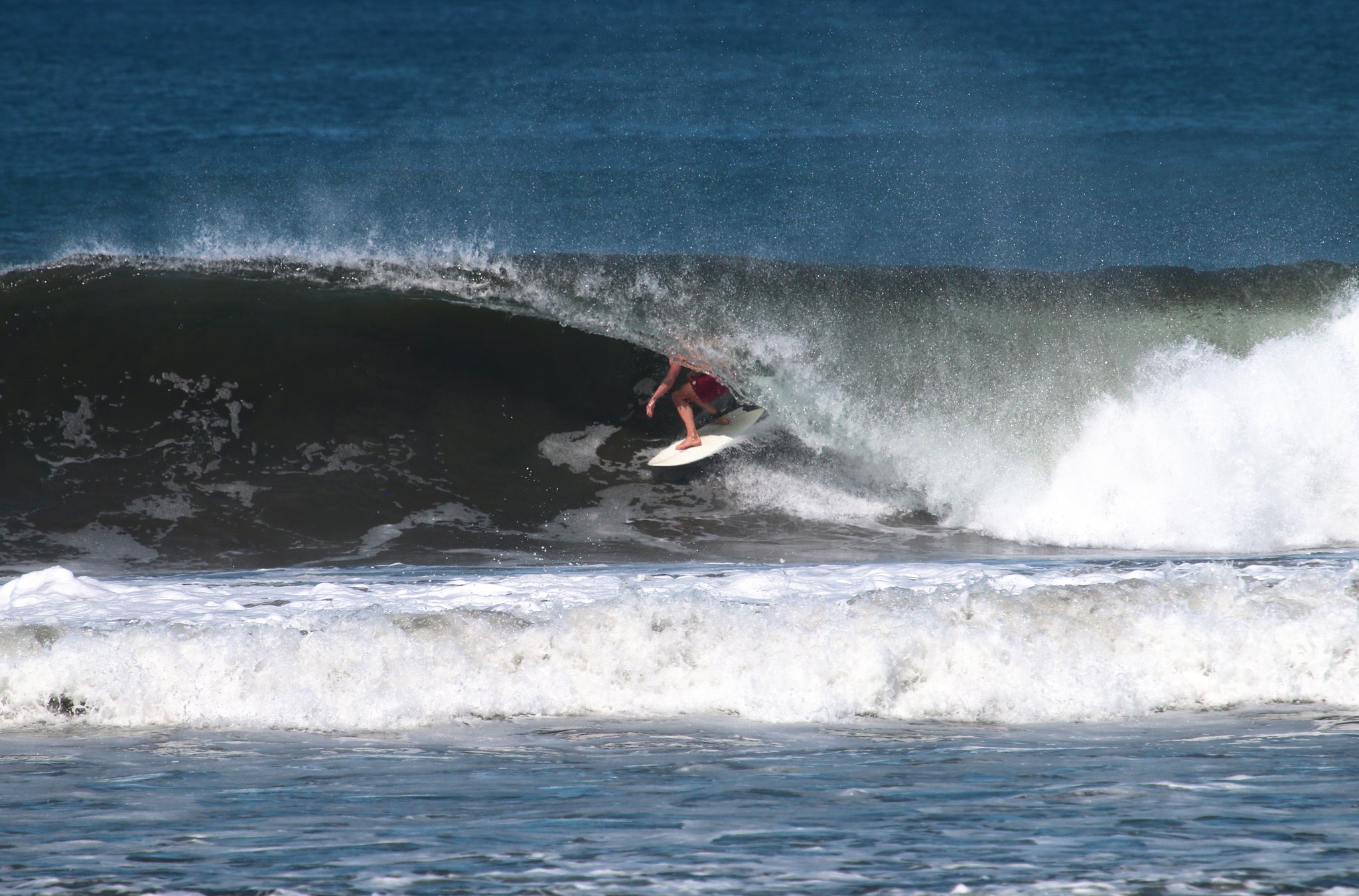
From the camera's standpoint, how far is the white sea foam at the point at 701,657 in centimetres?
502

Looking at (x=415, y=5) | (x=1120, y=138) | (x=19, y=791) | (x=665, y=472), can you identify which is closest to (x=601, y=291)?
(x=665, y=472)

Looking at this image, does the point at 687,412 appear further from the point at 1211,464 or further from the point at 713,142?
the point at 713,142

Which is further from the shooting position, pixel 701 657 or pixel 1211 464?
pixel 1211 464

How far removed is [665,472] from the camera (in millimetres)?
8523

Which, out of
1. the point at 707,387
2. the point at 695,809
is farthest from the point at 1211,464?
the point at 695,809

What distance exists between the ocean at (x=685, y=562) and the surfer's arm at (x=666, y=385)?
0.13 meters

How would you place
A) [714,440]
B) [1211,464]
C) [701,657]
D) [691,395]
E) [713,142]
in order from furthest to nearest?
1. [713,142]
2. [691,395]
3. [714,440]
4. [1211,464]
5. [701,657]

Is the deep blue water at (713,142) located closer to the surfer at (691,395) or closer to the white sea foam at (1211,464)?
the surfer at (691,395)

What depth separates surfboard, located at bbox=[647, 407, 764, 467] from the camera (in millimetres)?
8594

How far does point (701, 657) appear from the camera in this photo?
523 centimetres

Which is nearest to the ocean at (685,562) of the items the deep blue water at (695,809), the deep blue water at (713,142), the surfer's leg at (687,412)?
the deep blue water at (695,809)

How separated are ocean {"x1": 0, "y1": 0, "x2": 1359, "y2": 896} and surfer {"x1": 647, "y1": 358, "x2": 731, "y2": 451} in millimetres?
Result: 136

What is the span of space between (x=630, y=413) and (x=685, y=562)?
78.9 inches

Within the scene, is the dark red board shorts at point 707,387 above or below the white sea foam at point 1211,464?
above
